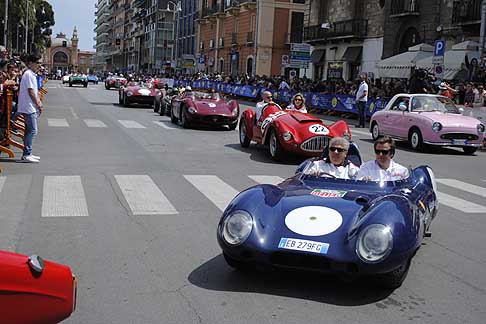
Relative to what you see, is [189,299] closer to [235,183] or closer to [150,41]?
[235,183]

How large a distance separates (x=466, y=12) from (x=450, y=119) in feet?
50.3

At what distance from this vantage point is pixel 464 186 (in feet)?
36.0

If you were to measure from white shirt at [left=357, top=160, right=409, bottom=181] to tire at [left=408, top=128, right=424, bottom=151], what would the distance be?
32.0 feet

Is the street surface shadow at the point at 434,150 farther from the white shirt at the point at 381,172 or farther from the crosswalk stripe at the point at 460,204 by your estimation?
the white shirt at the point at 381,172

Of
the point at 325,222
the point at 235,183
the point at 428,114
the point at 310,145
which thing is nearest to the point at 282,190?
the point at 325,222

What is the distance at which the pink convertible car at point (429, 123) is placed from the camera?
1552 cm

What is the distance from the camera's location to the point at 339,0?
43000 millimetres

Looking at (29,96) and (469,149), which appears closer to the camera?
(29,96)

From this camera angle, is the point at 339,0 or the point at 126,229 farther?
the point at 339,0

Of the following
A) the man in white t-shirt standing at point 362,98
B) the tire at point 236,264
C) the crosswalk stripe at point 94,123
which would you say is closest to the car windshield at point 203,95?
the crosswalk stripe at point 94,123

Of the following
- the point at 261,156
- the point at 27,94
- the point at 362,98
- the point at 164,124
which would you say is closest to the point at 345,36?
the point at 362,98

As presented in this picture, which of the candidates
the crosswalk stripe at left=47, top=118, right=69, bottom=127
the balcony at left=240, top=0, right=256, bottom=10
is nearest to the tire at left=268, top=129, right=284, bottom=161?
the crosswalk stripe at left=47, top=118, right=69, bottom=127

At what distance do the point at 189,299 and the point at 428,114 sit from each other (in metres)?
12.7

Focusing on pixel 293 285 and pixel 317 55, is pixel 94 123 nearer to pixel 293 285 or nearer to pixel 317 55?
pixel 293 285
